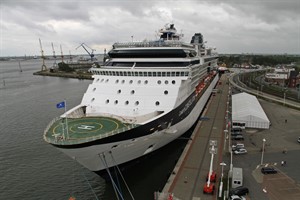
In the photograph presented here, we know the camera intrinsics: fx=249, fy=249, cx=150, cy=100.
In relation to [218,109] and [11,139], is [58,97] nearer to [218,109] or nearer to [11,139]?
[11,139]

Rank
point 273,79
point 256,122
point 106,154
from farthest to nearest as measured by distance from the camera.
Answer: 1. point 273,79
2. point 256,122
3. point 106,154

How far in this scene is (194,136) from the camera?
28.9 meters

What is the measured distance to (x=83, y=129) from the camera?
19.2 m

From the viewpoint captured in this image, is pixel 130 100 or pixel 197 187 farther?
pixel 130 100

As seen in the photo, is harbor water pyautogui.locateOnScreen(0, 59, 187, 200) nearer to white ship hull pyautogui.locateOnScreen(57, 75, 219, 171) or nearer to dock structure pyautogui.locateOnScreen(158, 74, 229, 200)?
white ship hull pyautogui.locateOnScreen(57, 75, 219, 171)

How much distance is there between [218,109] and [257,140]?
46.7 ft

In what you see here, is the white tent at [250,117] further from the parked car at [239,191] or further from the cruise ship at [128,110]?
the parked car at [239,191]

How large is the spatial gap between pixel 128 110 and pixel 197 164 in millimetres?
7827

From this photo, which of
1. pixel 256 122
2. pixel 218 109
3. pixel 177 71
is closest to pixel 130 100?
pixel 177 71

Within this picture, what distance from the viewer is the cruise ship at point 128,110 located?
58.8 feet

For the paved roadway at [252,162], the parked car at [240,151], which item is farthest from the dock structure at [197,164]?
the parked car at [240,151]

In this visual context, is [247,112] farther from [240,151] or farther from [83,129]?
[83,129]

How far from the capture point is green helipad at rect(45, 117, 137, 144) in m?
17.4

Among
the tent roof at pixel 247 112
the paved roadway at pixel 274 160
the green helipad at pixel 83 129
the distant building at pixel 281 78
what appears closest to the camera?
the green helipad at pixel 83 129
